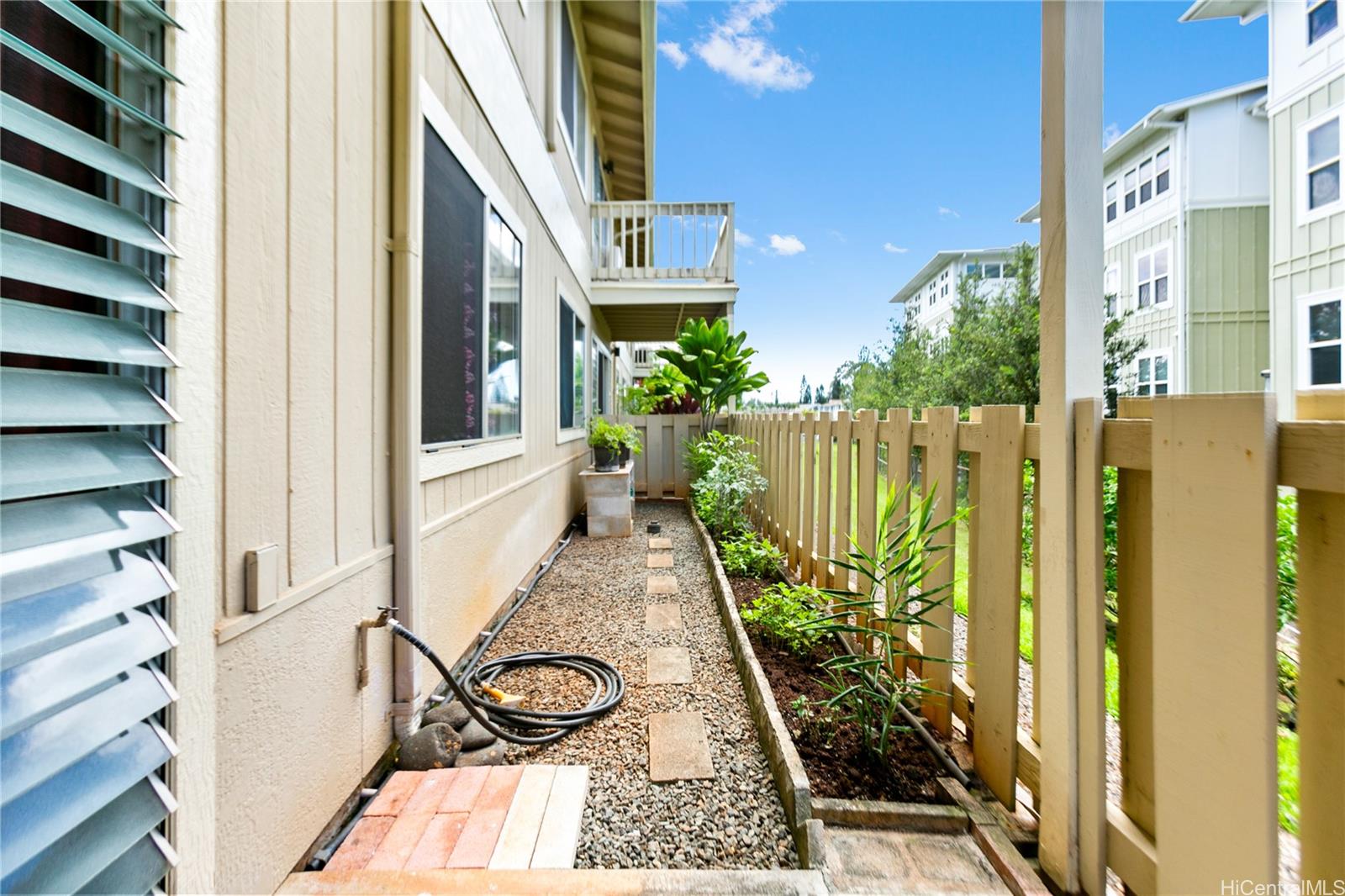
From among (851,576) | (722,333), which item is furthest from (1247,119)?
(851,576)

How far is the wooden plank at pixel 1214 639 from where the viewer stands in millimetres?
836

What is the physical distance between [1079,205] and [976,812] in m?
1.61

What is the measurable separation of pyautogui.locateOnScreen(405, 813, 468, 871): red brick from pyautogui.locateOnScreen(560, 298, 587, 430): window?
3.82m

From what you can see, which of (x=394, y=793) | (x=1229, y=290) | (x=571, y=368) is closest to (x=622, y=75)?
(x=571, y=368)

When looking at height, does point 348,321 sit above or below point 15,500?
above

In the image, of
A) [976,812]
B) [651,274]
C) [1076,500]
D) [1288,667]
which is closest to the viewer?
[1076,500]

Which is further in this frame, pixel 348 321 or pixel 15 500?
pixel 348 321

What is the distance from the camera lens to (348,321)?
1607mm

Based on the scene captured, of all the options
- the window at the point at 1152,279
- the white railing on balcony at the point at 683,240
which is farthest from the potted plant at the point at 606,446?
the window at the point at 1152,279

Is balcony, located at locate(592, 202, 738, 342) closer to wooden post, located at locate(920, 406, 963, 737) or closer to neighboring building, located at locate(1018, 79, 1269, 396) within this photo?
wooden post, located at locate(920, 406, 963, 737)

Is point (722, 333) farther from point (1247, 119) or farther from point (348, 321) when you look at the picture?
point (1247, 119)

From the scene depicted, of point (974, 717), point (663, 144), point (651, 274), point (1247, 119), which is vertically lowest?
point (974, 717)

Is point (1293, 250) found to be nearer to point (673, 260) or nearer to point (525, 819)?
point (673, 260)

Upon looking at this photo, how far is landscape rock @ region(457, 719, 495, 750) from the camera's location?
1.89 m
